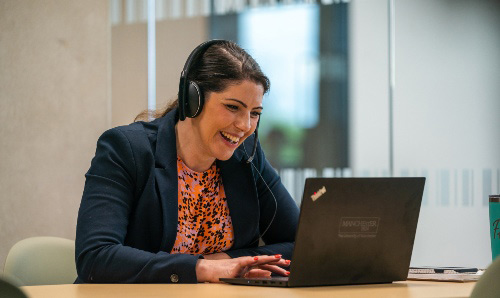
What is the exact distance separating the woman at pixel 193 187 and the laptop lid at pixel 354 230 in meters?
0.24

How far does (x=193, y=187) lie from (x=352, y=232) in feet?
2.49

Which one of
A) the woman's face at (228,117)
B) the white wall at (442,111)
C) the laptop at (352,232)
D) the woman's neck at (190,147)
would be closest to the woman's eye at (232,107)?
the woman's face at (228,117)

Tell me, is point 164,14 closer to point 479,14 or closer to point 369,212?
point 479,14

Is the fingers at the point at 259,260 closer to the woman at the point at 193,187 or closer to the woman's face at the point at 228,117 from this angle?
the woman at the point at 193,187

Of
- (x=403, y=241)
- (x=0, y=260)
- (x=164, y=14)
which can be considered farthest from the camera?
(x=164, y=14)

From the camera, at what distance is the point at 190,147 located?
2.16 metres

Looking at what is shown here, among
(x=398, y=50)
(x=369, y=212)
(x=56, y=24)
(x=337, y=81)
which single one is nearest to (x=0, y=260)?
(x=56, y=24)

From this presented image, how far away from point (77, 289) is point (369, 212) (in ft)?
2.03

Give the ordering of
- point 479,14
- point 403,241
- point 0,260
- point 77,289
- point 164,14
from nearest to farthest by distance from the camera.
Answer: point 77,289 → point 403,241 → point 479,14 → point 0,260 → point 164,14

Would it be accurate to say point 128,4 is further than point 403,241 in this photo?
Yes

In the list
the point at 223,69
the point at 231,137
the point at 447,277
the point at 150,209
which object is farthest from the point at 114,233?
the point at 447,277

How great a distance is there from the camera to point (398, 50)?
365 cm

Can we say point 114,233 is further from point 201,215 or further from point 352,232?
point 352,232

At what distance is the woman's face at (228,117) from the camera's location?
206cm
